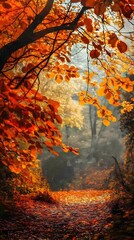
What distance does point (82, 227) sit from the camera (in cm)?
603

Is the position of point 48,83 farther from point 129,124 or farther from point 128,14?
point 128,14

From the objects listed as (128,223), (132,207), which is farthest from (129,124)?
(128,223)

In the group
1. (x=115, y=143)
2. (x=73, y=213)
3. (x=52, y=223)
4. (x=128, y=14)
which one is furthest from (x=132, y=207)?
(x=115, y=143)

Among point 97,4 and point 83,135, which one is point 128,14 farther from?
point 83,135

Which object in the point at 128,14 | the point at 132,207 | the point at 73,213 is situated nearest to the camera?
the point at 128,14

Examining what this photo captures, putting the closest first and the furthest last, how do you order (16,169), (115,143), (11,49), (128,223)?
(11,49)
(16,169)
(128,223)
(115,143)

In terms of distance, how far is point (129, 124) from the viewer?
37.6 feet

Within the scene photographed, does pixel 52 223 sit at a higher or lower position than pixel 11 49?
lower

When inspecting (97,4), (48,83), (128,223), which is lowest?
(128,223)

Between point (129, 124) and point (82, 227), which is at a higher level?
point (129, 124)

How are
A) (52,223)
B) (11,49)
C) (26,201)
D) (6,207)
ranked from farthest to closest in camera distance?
(26,201), (6,207), (52,223), (11,49)

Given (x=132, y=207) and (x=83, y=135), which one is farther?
(x=83, y=135)

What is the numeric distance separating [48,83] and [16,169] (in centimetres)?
1566

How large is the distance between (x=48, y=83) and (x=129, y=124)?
889cm
